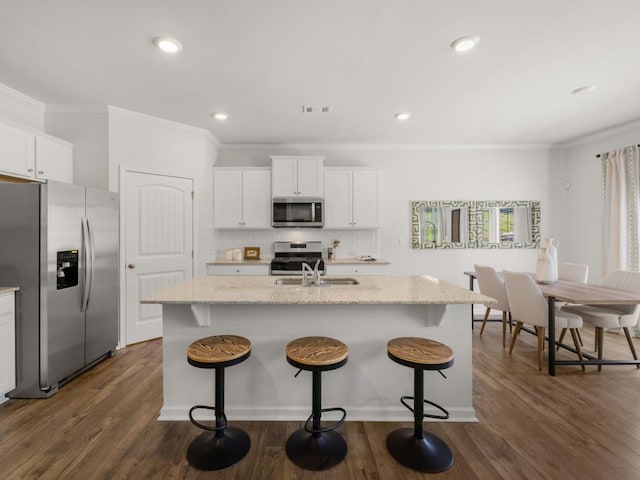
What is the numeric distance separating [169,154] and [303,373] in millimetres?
3121

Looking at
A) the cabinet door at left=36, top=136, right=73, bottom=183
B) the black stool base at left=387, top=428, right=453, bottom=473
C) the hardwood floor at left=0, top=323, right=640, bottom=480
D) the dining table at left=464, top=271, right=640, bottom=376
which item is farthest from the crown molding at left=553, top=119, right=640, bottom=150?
the cabinet door at left=36, top=136, right=73, bottom=183

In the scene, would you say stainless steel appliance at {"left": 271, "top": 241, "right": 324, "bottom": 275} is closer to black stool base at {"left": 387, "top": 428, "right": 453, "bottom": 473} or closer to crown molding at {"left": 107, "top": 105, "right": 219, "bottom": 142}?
crown molding at {"left": 107, "top": 105, "right": 219, "bottom": 142}

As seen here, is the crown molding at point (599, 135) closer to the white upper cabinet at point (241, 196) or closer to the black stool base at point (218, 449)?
the white upper cabinet at point (241, 196)

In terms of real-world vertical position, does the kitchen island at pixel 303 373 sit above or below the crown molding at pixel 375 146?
below

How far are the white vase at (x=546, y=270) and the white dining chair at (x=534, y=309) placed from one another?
1.18ft

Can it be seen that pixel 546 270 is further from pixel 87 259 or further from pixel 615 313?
pixel 87 259

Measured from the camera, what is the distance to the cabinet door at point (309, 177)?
4.43m

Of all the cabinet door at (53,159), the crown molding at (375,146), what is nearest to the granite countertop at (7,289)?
the cabinet door at (53,159)

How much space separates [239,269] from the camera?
4.23 m

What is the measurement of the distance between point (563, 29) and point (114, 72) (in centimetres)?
348

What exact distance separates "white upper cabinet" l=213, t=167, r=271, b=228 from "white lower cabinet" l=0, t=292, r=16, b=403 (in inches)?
95.9

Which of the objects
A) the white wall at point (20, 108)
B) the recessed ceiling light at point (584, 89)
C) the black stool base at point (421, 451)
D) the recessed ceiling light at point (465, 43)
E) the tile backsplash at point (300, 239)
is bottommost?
the black stool base at point (421, 451)

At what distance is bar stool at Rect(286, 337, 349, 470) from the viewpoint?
167 cm

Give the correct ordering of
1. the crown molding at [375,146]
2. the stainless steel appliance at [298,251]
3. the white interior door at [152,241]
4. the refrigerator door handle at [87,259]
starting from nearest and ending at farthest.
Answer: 1. the refrigerator door handle at [87,259]
2. the white interior door at [152,241]
3. the stainless steel appliance at [298,251]
4. the crown molding at [375,146]
